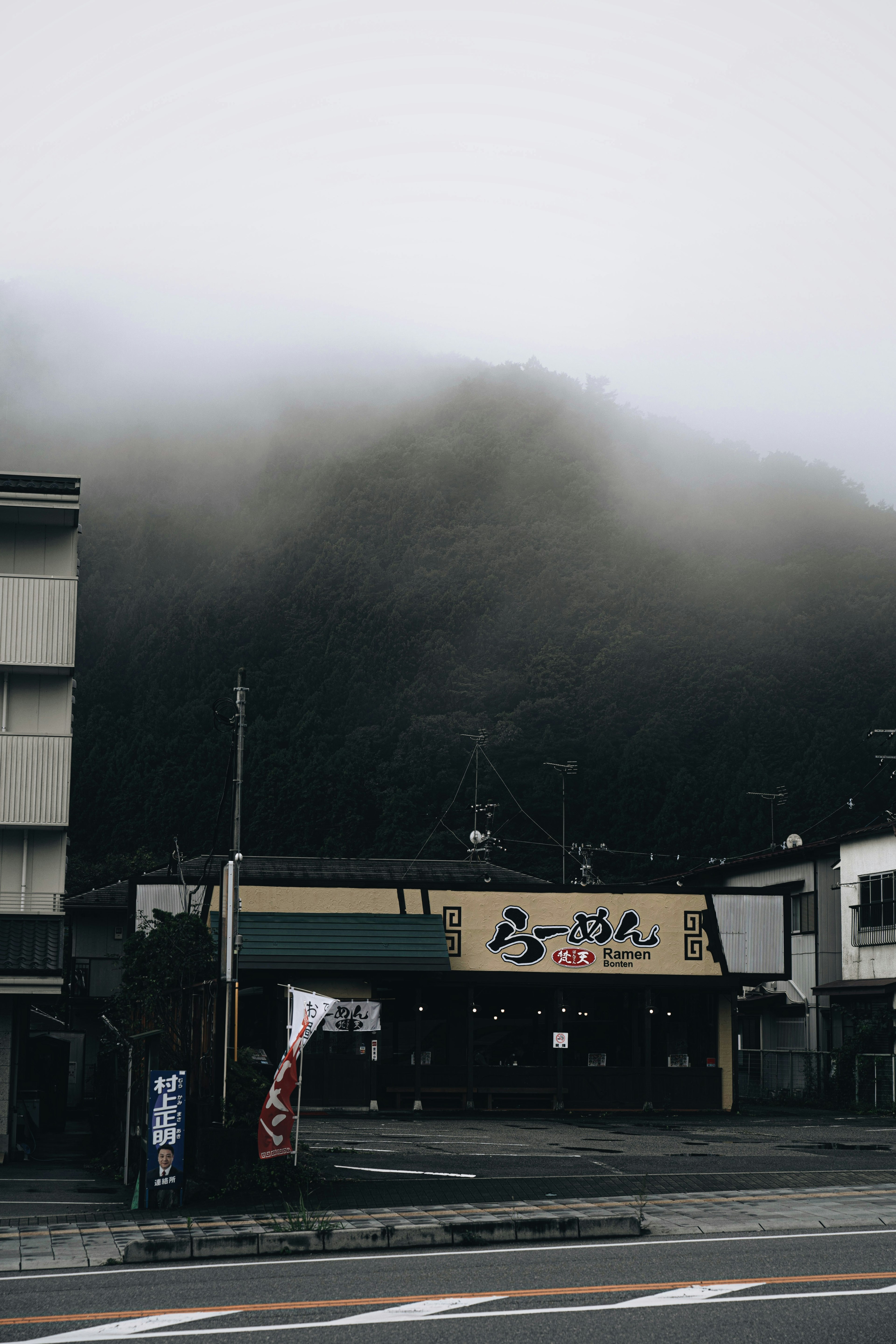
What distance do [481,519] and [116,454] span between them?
165 feet

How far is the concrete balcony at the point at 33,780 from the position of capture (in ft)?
83.2

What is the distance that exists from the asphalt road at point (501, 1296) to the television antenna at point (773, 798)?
53337 mm

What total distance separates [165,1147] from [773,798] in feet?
177

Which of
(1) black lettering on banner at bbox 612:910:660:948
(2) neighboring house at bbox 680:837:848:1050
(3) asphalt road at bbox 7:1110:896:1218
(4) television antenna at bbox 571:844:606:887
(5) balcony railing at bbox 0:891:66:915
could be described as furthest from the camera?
(4) television antenna at bbox 571:844:606:887

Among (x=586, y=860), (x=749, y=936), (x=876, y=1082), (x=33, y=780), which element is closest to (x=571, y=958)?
(x=749, y=936)

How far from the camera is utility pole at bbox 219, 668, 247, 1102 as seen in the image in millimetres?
17266

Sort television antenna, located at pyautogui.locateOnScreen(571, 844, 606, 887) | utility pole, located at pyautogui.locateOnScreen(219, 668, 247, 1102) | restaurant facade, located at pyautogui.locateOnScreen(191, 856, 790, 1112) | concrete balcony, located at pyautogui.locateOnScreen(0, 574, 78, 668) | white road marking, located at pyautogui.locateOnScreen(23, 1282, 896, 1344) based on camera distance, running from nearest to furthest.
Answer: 1. white road marking, located at pyautogui.locateOnScreen(23, 1282, 896, 1344)
2. utility pole, located at pyautogui.locateOnScreen(219, 668, 247, 1102)
3. concrete balcony, located at pyautogui.locateOnScreen(0, 574, 78, 668)
4. restaurant facade, located at pyautogui.locateOnScreen(191, 856, 790, 1112)
5. television antenna, located at pyautogui.locateOnScreen(571, 844, 606, 887)

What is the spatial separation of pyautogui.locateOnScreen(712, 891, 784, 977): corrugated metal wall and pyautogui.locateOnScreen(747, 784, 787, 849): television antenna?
29134 millimetres

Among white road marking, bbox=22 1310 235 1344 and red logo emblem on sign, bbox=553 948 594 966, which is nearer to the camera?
white road marking, bbox=22 1310 235 1344

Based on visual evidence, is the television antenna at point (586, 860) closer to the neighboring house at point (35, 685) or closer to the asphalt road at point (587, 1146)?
the asphalt road at point (587, 1146)

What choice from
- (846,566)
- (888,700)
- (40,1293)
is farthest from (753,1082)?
(846,566)

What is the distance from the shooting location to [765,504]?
126m

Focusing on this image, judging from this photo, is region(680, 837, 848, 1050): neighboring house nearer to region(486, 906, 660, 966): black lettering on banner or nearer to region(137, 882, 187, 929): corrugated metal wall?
region(486, 906, 660, 966): black lettering on banner

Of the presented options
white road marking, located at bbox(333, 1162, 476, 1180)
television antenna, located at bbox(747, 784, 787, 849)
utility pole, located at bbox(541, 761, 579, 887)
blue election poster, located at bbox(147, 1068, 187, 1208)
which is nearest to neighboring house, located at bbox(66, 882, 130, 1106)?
utility pole, located at bbox(541, 761, 579, 887)
